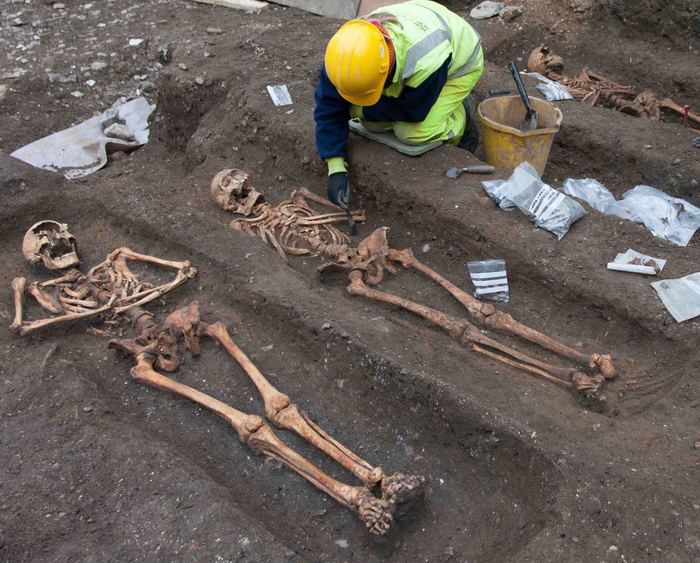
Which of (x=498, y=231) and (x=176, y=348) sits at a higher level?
(x=498, y=231)

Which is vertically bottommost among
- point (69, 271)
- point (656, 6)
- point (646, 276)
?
point (69, 271)

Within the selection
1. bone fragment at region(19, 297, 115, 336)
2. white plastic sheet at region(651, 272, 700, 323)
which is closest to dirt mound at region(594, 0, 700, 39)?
white plastic sheet at region(651, 272, 700, 323)

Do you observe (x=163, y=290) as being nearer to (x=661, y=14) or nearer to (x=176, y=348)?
(x=176, y=348)

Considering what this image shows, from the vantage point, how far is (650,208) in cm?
484

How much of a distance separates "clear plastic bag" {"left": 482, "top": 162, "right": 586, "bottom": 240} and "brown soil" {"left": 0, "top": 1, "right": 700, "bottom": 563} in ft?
0.36

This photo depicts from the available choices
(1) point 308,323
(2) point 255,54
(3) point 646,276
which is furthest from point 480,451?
(2) point 255,54

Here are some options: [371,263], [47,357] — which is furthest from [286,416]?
[47,357]

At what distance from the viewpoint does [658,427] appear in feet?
9.72

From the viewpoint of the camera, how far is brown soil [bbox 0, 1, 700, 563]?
2641 mm

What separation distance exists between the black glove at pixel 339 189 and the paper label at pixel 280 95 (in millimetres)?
1477

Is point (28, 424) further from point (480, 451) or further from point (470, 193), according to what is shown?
point (470, 193)

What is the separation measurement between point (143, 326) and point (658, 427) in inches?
129

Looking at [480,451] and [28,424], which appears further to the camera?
[28,424]

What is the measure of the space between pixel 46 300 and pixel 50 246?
0.52 m
